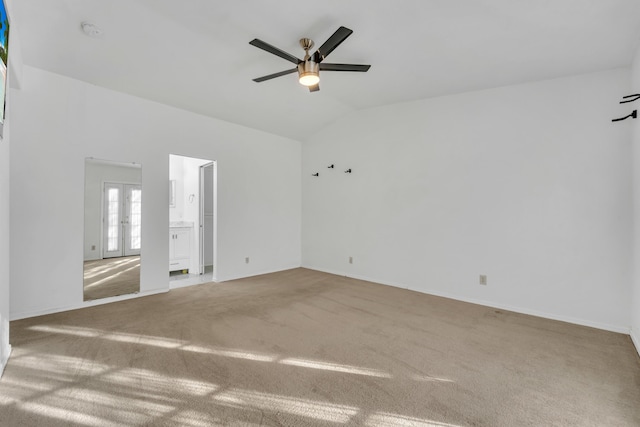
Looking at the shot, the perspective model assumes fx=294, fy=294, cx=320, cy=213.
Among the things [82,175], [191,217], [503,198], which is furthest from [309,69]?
[191,217]

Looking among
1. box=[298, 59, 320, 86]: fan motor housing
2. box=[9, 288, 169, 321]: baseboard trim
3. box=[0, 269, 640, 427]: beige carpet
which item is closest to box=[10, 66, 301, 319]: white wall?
box=[9, 288, 169, 321]: baseboard trim

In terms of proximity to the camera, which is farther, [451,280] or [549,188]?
[451,280]

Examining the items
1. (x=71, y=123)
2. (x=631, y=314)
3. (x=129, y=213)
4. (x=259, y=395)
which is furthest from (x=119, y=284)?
(x=631, y=314)

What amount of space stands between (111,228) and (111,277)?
2.12 ft

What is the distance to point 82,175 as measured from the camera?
3.62 m

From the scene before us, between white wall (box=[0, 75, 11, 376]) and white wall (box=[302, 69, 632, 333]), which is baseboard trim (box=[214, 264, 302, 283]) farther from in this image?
white wall (box=[0, 75, 11, 376])

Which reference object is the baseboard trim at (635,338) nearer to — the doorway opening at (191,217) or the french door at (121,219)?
the doorway opening at (191,217)

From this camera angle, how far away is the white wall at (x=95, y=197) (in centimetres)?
368

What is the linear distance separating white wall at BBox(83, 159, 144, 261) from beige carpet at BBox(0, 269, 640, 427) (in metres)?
0.76

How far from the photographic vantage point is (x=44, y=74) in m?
3.33

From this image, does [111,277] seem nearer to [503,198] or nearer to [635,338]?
[503,198]

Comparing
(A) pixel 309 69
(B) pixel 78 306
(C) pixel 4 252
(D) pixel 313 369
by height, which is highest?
(A) pixel 309 69

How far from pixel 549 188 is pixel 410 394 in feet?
9.91

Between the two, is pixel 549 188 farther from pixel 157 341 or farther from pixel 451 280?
pixel 157 341
